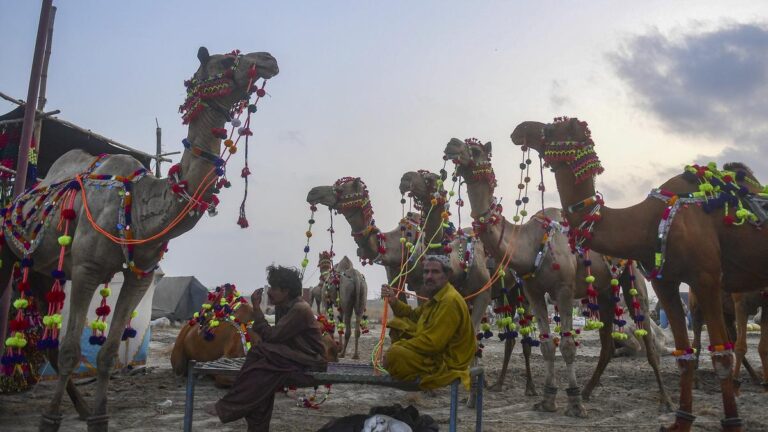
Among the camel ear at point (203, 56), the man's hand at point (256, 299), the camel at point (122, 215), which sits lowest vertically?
the man's hand at point (256, 299)

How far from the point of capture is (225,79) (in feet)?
18.6

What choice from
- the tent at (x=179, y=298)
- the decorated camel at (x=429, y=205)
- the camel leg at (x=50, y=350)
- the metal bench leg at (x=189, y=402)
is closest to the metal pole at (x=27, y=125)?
the camel leg at (x=50, y=350)

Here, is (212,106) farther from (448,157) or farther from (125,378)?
(125,378)

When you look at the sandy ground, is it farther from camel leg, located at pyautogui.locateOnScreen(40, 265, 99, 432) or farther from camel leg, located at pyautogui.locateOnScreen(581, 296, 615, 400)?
camel leg, located at pyautogui.locateOnScreen(40, 265, 99, 432)

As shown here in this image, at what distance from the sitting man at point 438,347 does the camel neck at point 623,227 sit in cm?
192

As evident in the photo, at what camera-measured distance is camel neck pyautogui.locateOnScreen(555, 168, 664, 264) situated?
5.71 metres

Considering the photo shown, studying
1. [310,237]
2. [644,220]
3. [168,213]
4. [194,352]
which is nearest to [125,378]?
[194,352]

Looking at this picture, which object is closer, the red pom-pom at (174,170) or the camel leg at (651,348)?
the red pom-pom at (174,170)

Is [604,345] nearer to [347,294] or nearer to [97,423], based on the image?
[97,423]

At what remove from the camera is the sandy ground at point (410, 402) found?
20.4 feet

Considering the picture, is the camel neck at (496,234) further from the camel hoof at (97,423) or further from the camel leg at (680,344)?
the camel hoof at (97,423)

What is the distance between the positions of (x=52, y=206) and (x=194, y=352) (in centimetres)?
369

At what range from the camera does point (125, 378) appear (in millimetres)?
9195

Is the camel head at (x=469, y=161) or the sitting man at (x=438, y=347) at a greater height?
the camel head at (x=469, y=161)
